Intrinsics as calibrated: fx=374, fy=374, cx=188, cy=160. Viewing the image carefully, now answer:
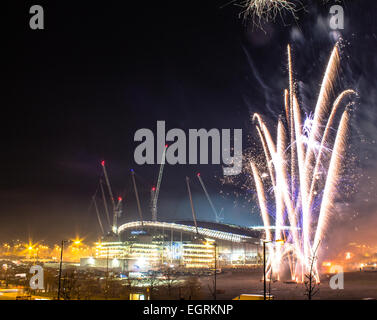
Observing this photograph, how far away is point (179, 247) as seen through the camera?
495 ft

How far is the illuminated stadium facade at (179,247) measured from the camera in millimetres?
144125

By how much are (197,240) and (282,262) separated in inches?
3102

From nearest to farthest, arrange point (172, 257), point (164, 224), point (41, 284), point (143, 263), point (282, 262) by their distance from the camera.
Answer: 1. point (41, 284)
2. point (282, 262)
3. point (143, 263)
4. point (172, 257)
5. point (164, 224)

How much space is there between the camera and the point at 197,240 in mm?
155875

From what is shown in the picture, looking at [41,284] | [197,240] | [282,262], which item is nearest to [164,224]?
[197,240]

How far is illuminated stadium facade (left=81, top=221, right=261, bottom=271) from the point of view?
144125 millimetres
